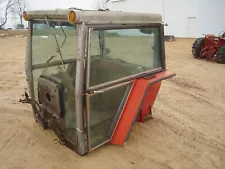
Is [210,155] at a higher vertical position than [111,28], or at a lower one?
lower

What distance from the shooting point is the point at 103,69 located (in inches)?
111

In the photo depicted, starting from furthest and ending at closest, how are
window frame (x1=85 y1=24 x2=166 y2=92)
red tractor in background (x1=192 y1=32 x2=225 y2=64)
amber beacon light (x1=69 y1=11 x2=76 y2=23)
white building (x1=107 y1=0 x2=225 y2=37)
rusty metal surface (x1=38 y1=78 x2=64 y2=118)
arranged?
1. white building (x1=107 y1=0 x2=225 y2=37)
2. red tractor in background (x1=192 y1=32 x2=225 y2=64)
3. rusty metal surface (x1=38 y1=78 x2=64 y2=118)
4. window frame (x1=85 y1=24 x2=166 y2=92)
5. amber beacon light (x1=69 y1=11 x2=76 y2=23)

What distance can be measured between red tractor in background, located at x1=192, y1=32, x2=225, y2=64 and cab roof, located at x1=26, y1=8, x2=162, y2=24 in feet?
20.8

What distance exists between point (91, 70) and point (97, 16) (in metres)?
0.56

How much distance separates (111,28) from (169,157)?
1.69 metres

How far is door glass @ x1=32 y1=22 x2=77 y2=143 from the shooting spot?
8.81ft

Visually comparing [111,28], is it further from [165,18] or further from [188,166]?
[165,18]

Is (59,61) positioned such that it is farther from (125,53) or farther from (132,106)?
(132,106)

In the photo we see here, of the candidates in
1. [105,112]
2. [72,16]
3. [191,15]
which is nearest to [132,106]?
[105,112]

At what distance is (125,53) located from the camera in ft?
10.2

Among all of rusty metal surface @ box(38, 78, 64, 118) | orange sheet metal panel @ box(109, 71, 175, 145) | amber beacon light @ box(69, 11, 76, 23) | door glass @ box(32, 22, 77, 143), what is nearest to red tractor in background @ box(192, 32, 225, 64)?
orange sheet metal panel @ box(109, 71, 175, 145)

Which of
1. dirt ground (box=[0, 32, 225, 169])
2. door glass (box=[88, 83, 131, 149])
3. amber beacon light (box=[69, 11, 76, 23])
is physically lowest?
dirt ground (box=[0, 32, 225, 169])

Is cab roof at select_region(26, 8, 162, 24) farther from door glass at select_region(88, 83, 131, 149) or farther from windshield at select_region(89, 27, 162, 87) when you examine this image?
door glass at select_region(88, 83, 131, 149)

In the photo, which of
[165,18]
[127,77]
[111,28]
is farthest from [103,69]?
[165,18]
